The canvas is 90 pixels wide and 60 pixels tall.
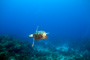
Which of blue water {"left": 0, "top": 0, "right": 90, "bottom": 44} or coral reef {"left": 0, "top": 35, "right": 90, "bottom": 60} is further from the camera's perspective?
blue water {"left": 0, "top": 0, "right": 90, "bottom": 44}

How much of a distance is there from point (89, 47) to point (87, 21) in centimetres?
18584

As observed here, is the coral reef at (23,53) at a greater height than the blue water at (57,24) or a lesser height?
lesser

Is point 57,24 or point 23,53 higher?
point 57,24

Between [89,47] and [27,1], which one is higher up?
[27,1]

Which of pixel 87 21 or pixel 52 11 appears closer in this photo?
pixel 87 21

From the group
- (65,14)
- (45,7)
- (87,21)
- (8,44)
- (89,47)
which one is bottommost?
(8,44)

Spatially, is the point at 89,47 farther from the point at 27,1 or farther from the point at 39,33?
the point at 27,1

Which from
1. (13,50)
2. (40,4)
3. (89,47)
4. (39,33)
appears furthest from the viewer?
(40,4)

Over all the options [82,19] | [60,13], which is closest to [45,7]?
[60,13]

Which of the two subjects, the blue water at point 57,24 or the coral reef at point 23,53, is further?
the blue water at point 57,24

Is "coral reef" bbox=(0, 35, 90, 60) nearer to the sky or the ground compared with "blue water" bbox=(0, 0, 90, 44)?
nearer to the ground

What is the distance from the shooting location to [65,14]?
199m

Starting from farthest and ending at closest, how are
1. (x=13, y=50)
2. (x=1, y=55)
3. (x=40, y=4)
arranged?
(x=40, y=4) < (x=13, y=50) < (x=1, y=55)

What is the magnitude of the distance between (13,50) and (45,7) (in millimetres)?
191715
